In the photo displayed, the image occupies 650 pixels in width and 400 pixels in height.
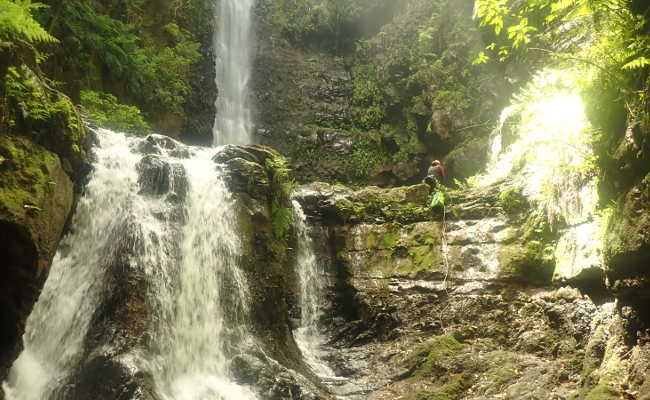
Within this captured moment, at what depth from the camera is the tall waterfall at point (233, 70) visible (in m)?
18.4

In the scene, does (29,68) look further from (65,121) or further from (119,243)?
(119,243)

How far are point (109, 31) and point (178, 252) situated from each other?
24.1 feet

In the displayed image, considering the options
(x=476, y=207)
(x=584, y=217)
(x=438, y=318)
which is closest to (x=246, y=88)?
(x=476, y=207)

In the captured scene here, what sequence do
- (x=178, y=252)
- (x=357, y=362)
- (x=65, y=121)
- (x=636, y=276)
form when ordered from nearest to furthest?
(x=636, y=276)
(x=65, y=121)
(x=178, y=252)
(x=357, y=362)

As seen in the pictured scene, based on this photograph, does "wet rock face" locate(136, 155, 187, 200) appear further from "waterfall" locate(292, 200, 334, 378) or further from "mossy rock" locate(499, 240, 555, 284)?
"mossy rock" locate(499, 240, 555, 284)

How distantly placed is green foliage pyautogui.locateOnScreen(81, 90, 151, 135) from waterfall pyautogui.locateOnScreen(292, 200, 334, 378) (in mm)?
4475

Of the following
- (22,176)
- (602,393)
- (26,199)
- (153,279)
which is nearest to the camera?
(602,393)

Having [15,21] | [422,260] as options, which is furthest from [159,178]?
[422,260]

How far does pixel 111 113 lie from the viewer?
1045 cm

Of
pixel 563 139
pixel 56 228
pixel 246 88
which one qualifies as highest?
pixel 246 88

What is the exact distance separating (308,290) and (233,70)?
1342cm

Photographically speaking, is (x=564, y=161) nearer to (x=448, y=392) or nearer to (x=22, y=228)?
(x=448, y=392)

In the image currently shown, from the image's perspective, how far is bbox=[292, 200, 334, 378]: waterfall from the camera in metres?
9.46

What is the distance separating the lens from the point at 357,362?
8.41 meters
